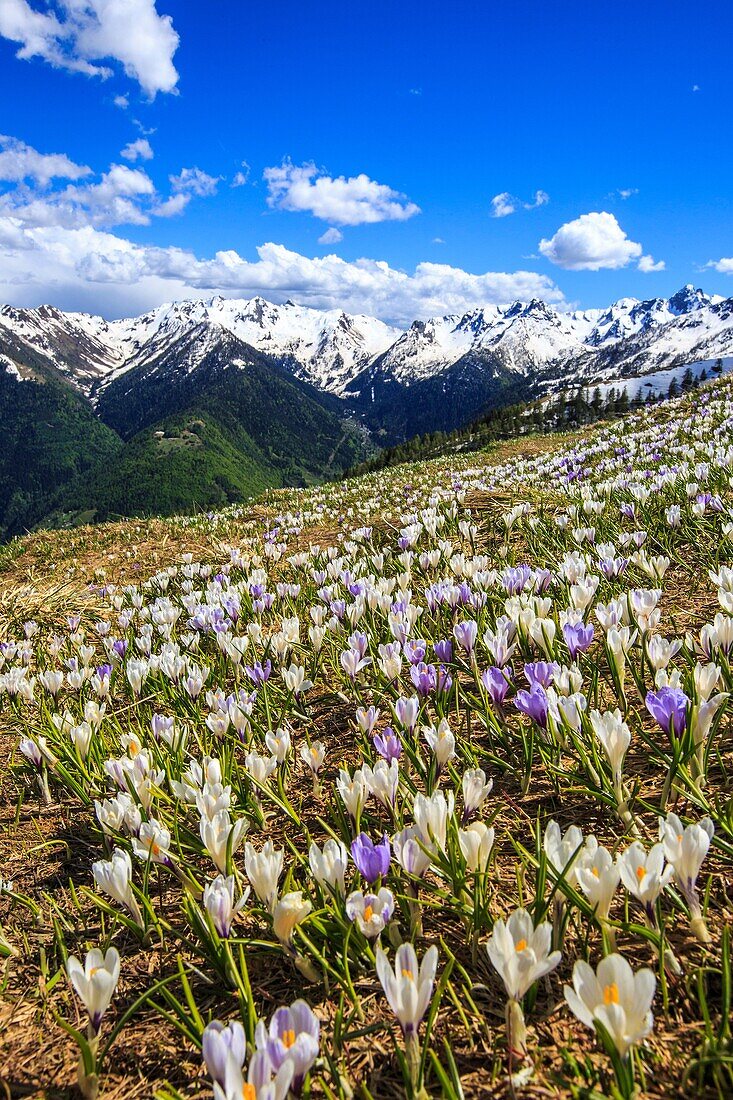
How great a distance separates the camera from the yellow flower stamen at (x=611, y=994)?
3.57 ft

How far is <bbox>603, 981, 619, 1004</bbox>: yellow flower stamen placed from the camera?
1088 millimetres

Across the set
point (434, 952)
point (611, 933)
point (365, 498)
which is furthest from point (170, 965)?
point (365, 498)

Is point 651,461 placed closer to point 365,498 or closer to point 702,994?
point 365,498

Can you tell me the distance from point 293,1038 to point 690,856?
38.7 inches

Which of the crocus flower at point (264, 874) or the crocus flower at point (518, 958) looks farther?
the crocus flower at point (264, 874)

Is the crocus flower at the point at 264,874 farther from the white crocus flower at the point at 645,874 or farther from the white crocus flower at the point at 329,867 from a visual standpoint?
the white crocus flower at the point at 645,874

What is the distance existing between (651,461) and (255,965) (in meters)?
8.46

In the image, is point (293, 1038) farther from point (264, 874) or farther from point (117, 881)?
point (117, 881)

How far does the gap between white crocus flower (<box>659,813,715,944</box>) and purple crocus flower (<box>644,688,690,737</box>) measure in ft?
1.84

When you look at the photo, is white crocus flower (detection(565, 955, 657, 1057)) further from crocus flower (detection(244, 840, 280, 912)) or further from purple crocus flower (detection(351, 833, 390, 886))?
crocus flower (detection(244, 840, 280, 912))

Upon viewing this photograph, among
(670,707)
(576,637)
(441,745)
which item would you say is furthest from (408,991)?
(576,637)

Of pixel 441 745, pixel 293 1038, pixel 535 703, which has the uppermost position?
pixel 535 703

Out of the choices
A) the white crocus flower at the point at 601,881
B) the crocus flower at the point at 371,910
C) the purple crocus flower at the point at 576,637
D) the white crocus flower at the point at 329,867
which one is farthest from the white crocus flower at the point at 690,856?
the purple crocus flower at the point at 576,637

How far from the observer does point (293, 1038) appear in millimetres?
1142
